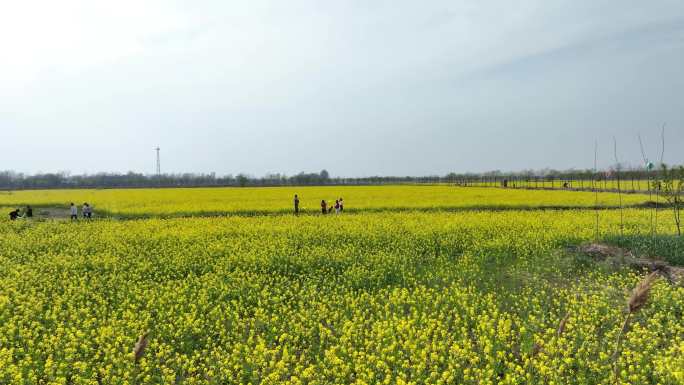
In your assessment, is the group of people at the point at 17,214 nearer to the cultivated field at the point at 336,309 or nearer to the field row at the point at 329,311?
the cultivated field at the point at 336,309

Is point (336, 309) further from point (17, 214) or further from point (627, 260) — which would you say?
point (17, 214)

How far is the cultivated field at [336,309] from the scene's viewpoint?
22.6 ft

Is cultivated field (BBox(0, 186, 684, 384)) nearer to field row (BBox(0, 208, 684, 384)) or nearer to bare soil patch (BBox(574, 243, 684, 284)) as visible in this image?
field row (BBox(0, 208, 684, 384))

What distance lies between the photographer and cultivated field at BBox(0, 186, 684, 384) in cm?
690

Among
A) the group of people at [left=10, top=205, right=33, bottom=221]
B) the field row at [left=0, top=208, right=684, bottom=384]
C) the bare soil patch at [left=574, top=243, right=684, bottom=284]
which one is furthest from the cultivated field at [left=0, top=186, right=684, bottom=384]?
the group of people at [left=10, top=205, right=33, bottom=221]

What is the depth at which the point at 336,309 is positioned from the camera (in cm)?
962

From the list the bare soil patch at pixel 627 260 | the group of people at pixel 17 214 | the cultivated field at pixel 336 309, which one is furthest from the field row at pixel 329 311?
the group of people at pixel 17 214

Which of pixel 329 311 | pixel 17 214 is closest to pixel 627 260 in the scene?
pixel 329 311

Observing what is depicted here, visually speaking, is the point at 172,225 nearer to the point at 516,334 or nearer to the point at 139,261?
the point at 139,261

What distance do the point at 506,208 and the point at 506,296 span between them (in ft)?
76.1

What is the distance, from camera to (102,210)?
100.0ft

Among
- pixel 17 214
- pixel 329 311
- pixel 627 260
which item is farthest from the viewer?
pixel 17 214

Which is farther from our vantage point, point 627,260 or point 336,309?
point 627,260

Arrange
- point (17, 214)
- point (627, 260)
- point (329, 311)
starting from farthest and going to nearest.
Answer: point (17, 214)
point (627, 260)
point (329, 311)
